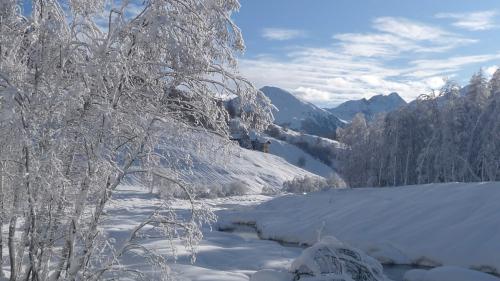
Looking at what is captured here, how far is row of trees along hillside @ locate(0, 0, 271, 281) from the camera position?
626cm

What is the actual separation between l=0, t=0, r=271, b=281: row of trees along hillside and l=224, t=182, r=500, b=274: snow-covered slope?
1803 cm

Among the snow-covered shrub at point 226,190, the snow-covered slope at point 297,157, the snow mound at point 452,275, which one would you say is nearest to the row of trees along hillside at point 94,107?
the snow mound at point 452,275

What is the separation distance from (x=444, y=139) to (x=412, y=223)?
17.5 metres

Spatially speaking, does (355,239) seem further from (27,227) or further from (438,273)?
(27,227)

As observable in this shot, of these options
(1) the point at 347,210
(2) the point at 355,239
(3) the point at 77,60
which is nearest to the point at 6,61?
(3) the point at 77,60

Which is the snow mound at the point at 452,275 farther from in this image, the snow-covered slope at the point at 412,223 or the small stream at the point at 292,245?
the snow-covered slope at the point at 412,223

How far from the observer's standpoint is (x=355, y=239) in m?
28.2

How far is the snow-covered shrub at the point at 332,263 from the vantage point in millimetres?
7871

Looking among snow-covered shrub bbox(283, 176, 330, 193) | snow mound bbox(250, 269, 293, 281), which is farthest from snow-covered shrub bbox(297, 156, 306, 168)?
snow mound bbox(250, 269, 293, 281)

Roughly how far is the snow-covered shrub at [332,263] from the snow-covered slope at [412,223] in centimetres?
1542

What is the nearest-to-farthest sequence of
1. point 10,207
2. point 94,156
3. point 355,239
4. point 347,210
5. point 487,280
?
point 94,156 → point 10,207 → point 487,280 → point 355,239 → point 347,210

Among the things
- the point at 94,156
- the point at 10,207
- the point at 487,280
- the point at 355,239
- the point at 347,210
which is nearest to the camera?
the point at 94,156

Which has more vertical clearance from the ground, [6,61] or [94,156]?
[6,61]

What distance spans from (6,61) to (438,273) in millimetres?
15548
